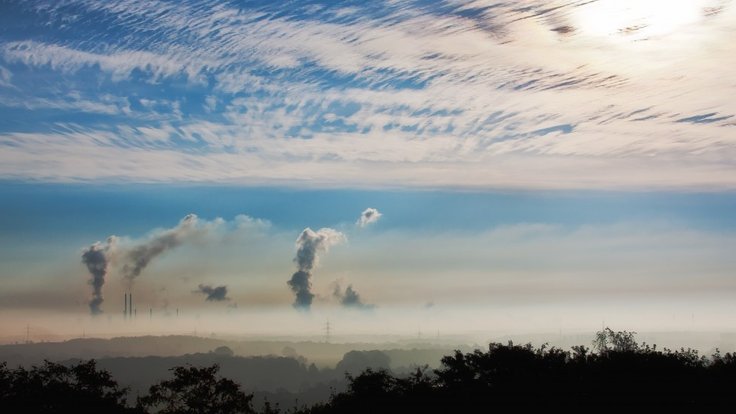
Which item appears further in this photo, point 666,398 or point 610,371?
point 610,371

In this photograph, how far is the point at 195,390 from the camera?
83.8 m

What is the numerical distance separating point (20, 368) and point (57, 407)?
21.8 feet

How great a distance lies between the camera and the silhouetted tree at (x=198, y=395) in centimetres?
8306

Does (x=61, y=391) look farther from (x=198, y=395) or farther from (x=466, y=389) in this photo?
(x=466, y=389)

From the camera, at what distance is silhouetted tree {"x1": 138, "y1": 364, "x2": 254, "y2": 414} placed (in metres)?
83.1

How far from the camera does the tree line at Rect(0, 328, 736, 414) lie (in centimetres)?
8119

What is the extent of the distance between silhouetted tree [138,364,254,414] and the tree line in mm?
103

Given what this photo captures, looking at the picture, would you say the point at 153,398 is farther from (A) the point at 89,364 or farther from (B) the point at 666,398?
(B) the point at 666,398

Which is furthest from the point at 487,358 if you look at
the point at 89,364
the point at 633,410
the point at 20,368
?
the point at 20,368

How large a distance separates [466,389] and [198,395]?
29.6 metres

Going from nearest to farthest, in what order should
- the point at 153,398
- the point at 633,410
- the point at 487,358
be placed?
the point at 633,410, the point at 153,398, the point at 487,358

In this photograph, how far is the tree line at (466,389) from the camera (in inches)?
3196

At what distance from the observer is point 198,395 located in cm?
8331

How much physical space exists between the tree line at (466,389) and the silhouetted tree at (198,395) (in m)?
0.10
